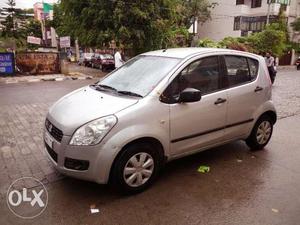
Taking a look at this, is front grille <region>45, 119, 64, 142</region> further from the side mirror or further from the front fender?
the side mirror

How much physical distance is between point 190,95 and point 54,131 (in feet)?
5.77

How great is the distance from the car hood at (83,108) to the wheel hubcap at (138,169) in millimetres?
642

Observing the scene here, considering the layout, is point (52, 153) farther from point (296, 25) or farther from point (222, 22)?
point (222, 22)

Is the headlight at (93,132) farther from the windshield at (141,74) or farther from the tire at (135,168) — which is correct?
the windshield at (141,74)

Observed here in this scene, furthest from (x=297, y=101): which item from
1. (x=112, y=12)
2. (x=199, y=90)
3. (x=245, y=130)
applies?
(x=112, y=12)

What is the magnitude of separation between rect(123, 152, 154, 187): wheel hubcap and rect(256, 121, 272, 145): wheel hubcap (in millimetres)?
2355

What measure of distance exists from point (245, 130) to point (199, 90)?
130 cm

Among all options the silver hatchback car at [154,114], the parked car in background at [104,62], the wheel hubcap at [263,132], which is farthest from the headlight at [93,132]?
the parked car in background at [104,62]

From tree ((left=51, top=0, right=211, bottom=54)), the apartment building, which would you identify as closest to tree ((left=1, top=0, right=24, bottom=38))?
tree ((left=51, top=0, right=211, bottom=54))

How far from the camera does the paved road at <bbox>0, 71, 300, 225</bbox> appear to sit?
3.41m

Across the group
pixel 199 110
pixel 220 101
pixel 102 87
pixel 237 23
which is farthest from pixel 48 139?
pixel 237 23

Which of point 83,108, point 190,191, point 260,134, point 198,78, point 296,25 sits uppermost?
point 296,25

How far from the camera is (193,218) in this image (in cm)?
340

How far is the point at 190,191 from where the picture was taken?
4.00m
